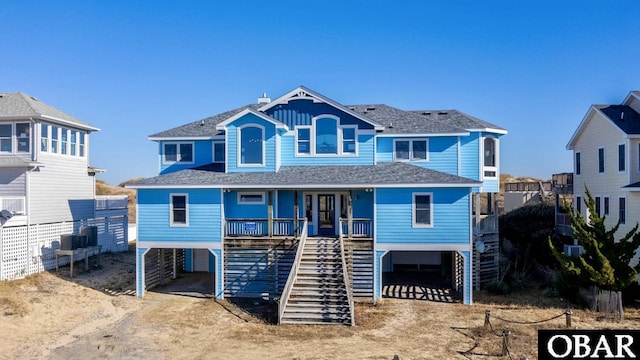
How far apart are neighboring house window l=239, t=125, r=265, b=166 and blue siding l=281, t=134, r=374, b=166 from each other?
4.20 feet

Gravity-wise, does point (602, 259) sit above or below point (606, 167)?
below

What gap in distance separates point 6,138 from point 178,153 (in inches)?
313

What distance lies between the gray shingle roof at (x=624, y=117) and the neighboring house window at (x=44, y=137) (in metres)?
27.3

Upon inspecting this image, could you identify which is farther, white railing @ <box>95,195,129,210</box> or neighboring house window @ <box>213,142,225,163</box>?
white railing @ <box>95,195,129,210</box>

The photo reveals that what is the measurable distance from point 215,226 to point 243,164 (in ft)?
10.4

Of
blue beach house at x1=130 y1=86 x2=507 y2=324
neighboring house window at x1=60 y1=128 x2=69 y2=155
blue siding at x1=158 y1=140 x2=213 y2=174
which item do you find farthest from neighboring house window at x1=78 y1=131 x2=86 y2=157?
blue siding at x1=158 y1=140 x2=213 y2=174

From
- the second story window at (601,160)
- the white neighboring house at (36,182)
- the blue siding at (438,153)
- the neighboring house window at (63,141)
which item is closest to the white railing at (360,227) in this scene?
the blue siding at (438,153)

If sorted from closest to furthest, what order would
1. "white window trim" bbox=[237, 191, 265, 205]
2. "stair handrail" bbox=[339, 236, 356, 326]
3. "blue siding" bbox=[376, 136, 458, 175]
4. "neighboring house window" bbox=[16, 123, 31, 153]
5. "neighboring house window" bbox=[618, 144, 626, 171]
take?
"stair handrail" bbox=[339, 236, 356, 326] < "white window trim" bbox=[237, 191, 265, 205] < "neighboring house window" bbox=[618, 144, 626, 171] < "blue siding" bbox=[376, 136, 458, 175] < "neighboring house window" bbox=[16, 123, 31, 153]

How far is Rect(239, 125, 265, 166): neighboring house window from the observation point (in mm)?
21094

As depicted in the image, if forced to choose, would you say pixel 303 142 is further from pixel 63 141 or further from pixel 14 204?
pixel 14 204

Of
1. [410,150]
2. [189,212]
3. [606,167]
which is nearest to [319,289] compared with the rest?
[189,212]

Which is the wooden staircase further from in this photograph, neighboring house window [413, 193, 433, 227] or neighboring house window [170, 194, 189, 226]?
neighboring house window [170, 194, 189, 226]

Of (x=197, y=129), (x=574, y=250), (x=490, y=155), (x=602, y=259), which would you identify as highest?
(x=197, y=129)

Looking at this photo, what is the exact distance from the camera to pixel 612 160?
74.0ft
